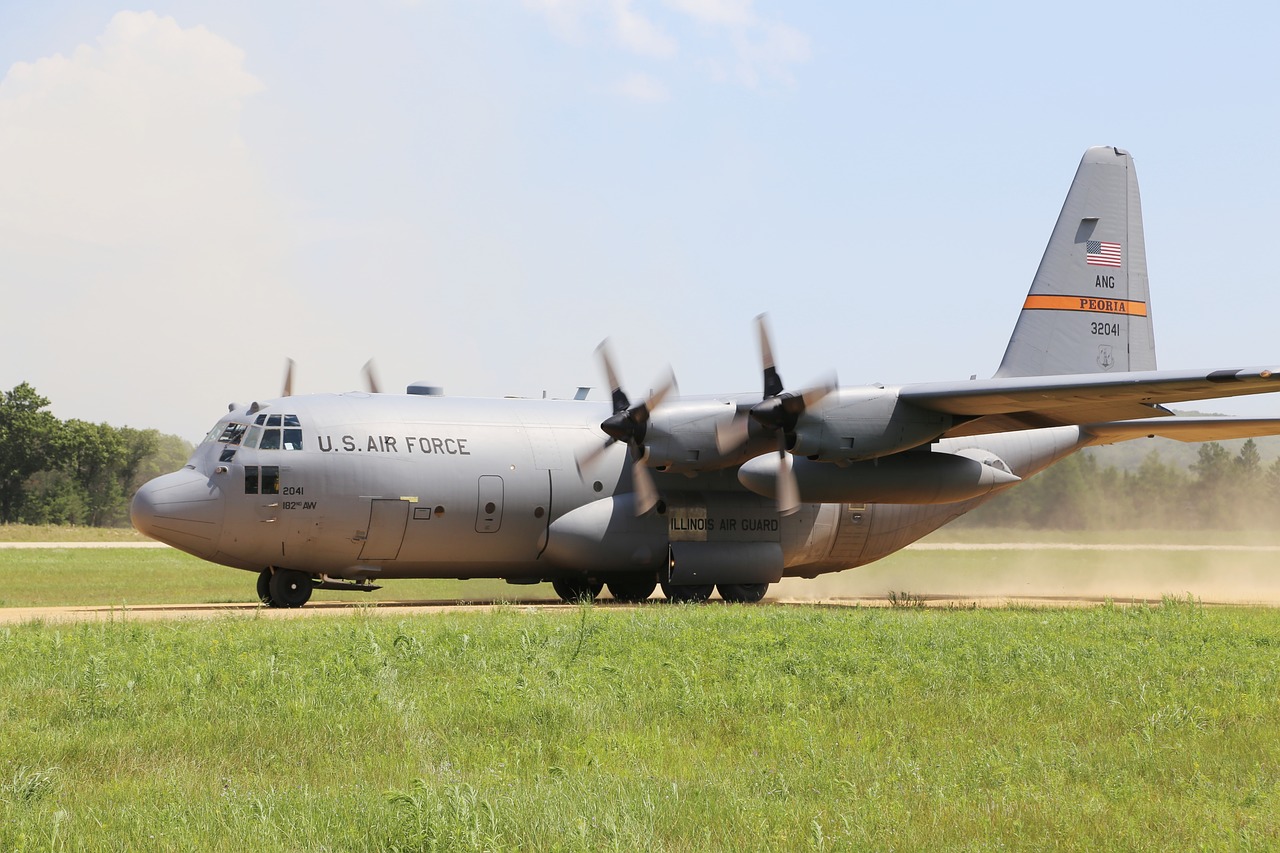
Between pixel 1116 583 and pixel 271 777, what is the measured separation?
1190 inches

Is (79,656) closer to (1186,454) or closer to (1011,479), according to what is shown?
(1011,479)

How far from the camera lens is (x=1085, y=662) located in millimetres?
13102

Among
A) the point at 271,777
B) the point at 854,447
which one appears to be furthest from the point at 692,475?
the point at 271,777

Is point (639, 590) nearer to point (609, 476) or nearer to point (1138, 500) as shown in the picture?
point (609, 476)

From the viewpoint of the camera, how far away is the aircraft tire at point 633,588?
25.4 metres

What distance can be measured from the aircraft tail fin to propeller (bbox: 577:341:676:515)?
355 inches

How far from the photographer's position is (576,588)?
2586 cm

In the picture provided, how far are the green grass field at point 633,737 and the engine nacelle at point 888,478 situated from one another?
5.94 m

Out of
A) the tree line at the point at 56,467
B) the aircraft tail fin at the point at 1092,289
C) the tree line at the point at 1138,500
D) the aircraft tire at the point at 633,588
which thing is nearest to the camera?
the aircraft tire at the point at 633,588

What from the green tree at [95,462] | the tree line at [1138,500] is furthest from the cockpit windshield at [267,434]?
the green tree at [95,462]

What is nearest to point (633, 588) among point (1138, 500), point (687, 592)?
point (687, 592)

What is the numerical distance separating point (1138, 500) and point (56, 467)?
222 ft

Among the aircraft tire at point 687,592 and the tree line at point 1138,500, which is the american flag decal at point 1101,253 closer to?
the aircraft tire at point 687,592

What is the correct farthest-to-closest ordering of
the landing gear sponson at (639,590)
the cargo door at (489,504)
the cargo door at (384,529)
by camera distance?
the landing gear sponson at (639,590) → the cargo door at (489,504) → the cargo door at (384,529)
